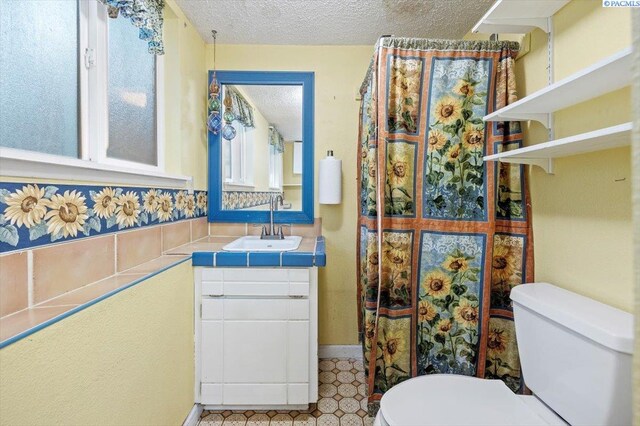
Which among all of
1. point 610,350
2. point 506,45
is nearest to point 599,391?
point 610,350

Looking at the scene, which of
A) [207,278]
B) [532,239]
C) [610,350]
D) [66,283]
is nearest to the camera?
[610,350]

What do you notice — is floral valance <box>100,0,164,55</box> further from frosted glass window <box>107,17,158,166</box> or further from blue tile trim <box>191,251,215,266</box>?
blue tile trim <box>191,251,215,266</box>

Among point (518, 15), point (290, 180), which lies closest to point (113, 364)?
point (290, 180)

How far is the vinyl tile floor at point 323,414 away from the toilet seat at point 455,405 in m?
0.62

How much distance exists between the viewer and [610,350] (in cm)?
73

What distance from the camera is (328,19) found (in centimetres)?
172

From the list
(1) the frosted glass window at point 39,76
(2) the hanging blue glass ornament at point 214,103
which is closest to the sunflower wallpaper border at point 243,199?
(2) the hanging blue glass ornament at point 214,103

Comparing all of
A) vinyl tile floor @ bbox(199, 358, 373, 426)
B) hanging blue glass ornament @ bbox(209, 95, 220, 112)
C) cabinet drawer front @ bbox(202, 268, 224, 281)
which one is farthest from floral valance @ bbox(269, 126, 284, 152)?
vinyl tile floor @ bbox(199, 358, 373, 426)

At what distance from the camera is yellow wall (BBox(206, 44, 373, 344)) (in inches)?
79.4

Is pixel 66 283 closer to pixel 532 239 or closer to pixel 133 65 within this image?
pixel 133 65

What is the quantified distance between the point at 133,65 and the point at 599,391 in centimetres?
207

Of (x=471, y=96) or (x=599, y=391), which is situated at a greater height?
(x=471, y=96)

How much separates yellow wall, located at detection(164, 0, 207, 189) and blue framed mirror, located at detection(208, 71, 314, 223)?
0.55 feet

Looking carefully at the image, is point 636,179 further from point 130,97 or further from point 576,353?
point 130,97
